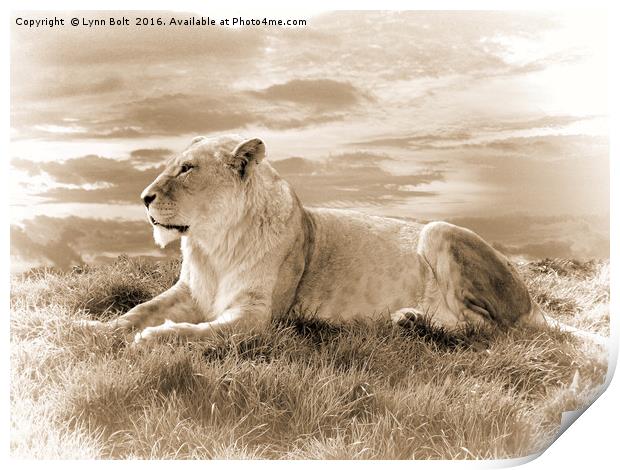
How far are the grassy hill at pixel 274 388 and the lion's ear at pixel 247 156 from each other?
0.50 meters

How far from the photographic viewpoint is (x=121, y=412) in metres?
2.79

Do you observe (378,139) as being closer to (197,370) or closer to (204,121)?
(204,121)

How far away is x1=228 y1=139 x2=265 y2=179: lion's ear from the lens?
314cm

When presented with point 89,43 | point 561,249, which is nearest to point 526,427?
point 561,249

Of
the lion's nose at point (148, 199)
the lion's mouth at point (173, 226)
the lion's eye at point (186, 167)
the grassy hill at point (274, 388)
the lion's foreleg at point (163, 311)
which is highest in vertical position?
the lion's eye at point (186, 167)

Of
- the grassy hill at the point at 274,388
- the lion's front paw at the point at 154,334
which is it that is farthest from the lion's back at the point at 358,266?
the lion's front paw at the point at 154,334

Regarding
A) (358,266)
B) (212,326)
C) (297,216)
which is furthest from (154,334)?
(358,266)

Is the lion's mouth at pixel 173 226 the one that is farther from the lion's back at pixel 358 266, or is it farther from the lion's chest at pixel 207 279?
the lion's back at pixel 358 266

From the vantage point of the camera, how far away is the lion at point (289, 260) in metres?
3.17

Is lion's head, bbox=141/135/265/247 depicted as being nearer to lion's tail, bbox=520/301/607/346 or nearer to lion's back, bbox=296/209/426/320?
lion's back, bbox=296/209/426/320

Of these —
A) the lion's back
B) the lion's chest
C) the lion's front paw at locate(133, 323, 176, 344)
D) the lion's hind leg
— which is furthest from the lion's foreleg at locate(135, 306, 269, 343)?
the lion's hind leg

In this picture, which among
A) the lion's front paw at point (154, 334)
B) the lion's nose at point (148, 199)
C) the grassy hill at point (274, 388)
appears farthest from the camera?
the lion's nose at point (148, 199)

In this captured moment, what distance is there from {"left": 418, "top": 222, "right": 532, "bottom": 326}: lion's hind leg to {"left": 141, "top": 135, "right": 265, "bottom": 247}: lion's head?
0.75 m

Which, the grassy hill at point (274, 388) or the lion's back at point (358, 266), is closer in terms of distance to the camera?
the grassy hill at point (274, 388)
